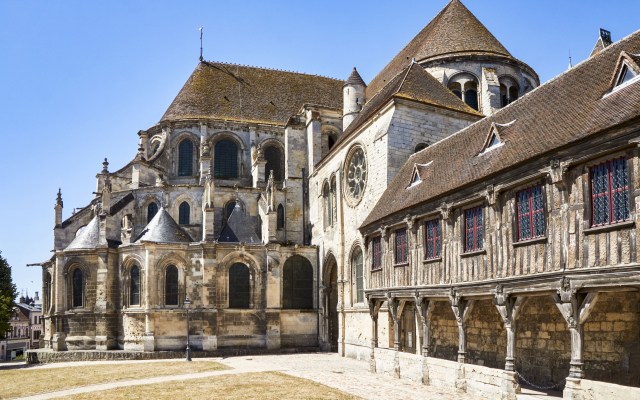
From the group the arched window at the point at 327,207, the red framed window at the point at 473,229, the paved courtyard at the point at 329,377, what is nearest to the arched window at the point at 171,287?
the paved courtyard at the point at 329,377

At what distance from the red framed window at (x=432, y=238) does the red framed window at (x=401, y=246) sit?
1306mm

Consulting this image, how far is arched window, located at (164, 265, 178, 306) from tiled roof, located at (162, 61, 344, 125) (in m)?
12.0

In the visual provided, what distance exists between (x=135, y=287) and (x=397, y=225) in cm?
1701

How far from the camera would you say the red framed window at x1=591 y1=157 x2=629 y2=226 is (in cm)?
1007

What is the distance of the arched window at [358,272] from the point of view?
24.8m

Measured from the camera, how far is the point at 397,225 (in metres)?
18.0

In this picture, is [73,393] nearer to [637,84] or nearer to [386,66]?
[637,84]

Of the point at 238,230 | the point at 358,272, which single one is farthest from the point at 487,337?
the point at 238,230

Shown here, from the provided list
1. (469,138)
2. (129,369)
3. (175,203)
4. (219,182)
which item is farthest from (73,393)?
(219,182)

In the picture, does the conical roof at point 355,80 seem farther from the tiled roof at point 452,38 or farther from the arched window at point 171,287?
the arched window at point 171,287

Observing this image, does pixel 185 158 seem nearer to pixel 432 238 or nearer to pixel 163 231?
pixel 163 231

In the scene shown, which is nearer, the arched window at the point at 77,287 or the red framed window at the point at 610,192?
the red framed window at the point at 610,192

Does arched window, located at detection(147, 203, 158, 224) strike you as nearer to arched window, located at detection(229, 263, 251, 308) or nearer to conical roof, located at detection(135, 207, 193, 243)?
conical roof, located at detection(135, 207, 193, 243)

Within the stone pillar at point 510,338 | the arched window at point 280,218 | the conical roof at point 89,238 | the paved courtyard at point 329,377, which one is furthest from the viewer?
the arched window at point 280,218
